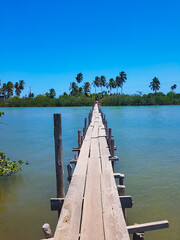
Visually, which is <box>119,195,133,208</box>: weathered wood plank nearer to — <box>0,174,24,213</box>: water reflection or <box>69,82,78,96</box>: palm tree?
<box>0,174,24,213</box>: water reflection

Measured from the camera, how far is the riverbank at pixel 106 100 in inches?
3081

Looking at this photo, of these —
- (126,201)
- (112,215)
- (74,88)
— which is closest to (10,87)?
(74,88)

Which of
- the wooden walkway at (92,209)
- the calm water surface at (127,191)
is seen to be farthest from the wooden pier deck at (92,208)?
the calm water surface at (127,191)

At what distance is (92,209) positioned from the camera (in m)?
3.37

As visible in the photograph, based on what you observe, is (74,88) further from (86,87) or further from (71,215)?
(71,215)

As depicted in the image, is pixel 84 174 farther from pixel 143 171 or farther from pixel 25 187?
pixel 143 171

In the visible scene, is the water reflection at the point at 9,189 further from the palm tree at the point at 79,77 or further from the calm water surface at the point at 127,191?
the palm tree at the point at 79,77

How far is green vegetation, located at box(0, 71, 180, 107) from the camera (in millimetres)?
78562

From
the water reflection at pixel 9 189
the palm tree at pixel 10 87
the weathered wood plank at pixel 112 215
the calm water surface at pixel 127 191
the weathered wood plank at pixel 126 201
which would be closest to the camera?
the weathered wood plank at pixel 112 215

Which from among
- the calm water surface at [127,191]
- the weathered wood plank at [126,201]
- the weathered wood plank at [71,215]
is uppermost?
the weathered wood plank at [71,215]

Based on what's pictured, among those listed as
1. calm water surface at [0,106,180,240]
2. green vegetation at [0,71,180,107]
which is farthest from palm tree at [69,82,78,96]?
calm water surface at [0,106,180,240]

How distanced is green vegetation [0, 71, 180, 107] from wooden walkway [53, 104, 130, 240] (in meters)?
73.4

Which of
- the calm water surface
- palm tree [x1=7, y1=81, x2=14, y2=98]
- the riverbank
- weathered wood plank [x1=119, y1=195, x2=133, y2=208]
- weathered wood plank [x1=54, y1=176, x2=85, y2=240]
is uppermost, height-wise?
palm tree [x1=7, y1=81, x2=14, y2=98]

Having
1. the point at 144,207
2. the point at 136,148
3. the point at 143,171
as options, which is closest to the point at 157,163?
A: the point at 143,171
